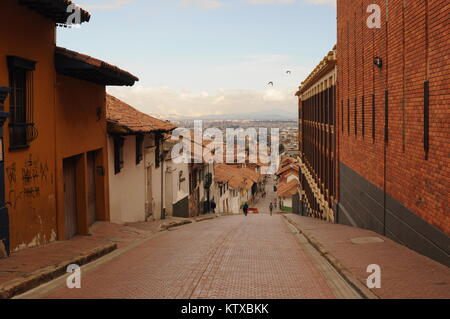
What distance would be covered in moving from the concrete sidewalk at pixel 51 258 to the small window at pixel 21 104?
2260mm

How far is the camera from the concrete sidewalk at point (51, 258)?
8.27 meters

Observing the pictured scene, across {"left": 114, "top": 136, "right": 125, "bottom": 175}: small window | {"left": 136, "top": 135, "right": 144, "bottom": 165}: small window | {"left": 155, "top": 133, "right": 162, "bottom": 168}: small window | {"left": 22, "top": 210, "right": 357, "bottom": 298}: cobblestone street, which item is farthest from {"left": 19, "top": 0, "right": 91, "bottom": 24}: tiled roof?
{"left": 155, "top": 133, "right": 162, "bottom": 168}: small window

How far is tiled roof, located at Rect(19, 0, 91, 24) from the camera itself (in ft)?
35.0

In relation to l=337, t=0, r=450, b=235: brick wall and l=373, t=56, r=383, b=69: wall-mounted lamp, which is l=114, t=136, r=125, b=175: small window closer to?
l=337, t=0, r=450, b=235: brick wall

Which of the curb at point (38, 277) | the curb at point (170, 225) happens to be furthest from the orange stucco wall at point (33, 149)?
the curb at point (170, 225)

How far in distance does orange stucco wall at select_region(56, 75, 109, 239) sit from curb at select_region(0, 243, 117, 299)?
2148 millimetres

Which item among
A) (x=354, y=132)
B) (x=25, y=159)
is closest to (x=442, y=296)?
(x=25, y=159)

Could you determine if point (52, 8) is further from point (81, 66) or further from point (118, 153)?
point (118, 153)

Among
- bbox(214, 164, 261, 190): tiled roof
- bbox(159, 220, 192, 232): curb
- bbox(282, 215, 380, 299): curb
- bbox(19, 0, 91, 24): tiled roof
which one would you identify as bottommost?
bbox(214, 164, 261, 190): tiled roof

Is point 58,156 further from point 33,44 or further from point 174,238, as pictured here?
point 174,238

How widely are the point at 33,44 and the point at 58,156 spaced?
110 inches

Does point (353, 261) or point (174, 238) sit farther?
point (174, 238)

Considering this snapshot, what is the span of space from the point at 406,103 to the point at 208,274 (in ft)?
19.7

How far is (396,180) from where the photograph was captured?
12.9 metres
